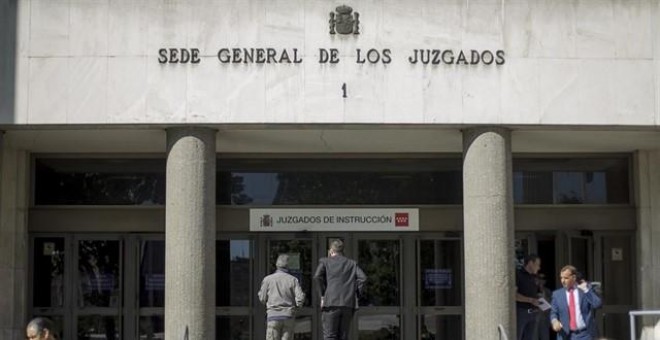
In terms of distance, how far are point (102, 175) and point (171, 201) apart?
12.4ft

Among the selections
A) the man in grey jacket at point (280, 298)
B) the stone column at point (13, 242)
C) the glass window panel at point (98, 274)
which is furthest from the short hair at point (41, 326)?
the glass window panel at point (98, 274)

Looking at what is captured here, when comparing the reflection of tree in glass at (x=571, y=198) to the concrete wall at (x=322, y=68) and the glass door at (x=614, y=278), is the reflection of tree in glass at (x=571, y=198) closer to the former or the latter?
the glass door at (x=614, y=278)

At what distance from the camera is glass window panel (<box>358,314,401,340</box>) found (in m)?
16.2

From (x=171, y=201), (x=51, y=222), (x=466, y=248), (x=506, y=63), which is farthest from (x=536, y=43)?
(x=51, y=222)

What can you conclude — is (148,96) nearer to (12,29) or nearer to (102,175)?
(12,29)

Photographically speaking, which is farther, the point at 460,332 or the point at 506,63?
the point at 460,332

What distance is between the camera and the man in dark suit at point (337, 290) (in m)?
12.6

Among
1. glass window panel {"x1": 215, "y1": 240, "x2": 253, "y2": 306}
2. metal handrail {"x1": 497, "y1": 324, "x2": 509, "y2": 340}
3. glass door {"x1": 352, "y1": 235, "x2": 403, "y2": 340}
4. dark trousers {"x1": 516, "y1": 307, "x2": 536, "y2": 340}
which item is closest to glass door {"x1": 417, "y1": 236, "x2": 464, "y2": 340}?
glass door {"x1": 352, "y1": 235, "x2": 403, "y2": 340}

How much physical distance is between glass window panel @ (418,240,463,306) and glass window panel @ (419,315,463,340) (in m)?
0.25

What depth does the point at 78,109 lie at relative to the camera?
12.9 m

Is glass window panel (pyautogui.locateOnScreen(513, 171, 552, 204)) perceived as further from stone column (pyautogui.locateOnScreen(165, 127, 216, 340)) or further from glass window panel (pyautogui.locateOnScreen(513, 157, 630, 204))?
stone column (pyautogui.locateOnScreen(165, 127, 216, 340))

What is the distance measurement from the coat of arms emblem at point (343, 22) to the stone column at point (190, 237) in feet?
7.50

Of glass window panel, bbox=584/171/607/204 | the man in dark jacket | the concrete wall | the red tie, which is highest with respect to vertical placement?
the concrete wall

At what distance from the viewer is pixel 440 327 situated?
16.2m
